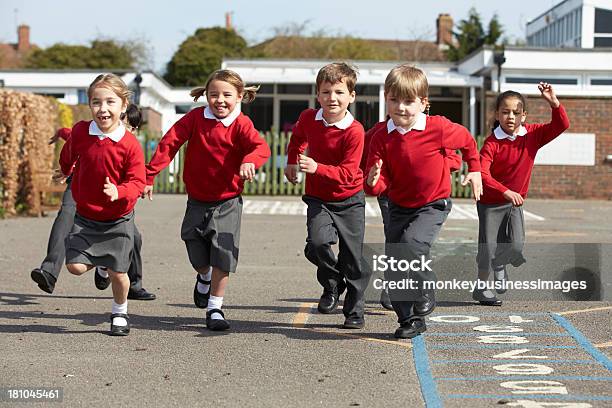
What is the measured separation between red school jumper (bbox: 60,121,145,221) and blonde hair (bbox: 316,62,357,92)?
144 centimetres

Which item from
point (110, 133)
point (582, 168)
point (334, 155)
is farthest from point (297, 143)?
point (582, 168)

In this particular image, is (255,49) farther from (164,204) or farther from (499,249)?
(499,249)

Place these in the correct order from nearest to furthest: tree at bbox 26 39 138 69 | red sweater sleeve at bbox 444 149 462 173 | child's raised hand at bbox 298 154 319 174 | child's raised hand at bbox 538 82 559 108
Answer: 1. child's raised hand at bbox 298 154 319 174
2. red sweater sleeve at bbox 444 149 462 173
3. child's raised hand at bbox 538 82 559 108
4. tree at bbox 26 39 138 69

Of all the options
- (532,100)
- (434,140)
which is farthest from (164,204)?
(434,140)

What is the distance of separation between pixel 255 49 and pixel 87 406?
64.7 m

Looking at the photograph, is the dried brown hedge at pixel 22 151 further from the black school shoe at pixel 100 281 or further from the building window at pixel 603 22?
the building window at pixel 603 22

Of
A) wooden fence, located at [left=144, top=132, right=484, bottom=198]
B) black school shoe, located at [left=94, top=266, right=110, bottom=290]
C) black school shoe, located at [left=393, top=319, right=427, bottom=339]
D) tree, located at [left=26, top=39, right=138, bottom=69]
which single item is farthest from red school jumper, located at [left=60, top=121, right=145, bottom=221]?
tree, located at [left=26, top=39, right=138, bottom=69]

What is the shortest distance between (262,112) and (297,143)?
28.9m

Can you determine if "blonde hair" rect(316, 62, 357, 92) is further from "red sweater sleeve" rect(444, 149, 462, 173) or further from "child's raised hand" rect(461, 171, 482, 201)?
"child's raised hand" rect(461, 171, 482, 201)

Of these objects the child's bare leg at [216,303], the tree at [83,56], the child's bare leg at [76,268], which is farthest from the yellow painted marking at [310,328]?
the tree at [83,56]

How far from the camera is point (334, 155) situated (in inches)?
324

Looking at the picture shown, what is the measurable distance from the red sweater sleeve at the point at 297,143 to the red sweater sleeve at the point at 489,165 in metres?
1.62

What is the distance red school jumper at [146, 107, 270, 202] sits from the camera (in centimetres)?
809

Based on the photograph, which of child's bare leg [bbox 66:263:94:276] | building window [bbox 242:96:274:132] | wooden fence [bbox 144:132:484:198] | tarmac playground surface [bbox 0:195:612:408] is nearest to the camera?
tarmac playground surface [bbox 0:195:612:408]
